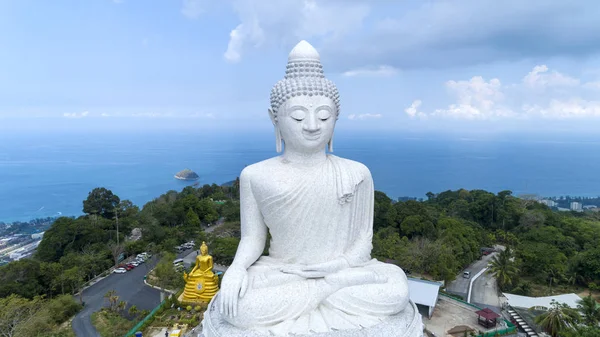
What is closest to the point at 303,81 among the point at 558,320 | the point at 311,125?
the point at 311,125

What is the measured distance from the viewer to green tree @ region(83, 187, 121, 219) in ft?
69.3

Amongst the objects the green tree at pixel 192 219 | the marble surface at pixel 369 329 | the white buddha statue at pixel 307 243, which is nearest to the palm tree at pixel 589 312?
the white buddha statue at pixel 307 243

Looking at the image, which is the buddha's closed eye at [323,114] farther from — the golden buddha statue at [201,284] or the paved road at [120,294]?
the paved road at [120,294]

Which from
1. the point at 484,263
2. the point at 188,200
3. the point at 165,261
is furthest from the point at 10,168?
the point at 484,263

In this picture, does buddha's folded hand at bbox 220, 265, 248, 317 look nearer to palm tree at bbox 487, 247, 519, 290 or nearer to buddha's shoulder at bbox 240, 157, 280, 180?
buddha's shoulder at bbox 240, 157, 280, 180

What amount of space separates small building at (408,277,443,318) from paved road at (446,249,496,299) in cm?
314

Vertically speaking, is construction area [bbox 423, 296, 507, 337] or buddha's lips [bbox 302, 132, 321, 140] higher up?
buddha's lips [bbox 302, 132, 321, 140]

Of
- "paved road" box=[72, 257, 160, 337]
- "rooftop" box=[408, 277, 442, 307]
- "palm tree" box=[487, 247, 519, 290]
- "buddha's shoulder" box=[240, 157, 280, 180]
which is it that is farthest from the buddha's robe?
"palm tree" box=[487, 247, 519, 290]

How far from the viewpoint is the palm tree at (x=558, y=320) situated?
32.4ft

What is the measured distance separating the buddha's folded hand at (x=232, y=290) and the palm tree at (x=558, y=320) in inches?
356

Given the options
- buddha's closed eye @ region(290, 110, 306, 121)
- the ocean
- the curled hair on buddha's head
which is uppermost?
the curled hair on buddha's head

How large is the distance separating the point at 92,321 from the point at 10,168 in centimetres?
10415

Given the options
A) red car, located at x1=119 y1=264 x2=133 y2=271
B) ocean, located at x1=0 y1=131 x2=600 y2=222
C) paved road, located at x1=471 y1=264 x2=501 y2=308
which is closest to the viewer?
paved road, located at x1=471 y1=264 x2=501 y2=308

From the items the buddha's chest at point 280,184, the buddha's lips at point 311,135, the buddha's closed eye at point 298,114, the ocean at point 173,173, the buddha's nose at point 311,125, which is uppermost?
the buddha's closed eye at point 298,114
